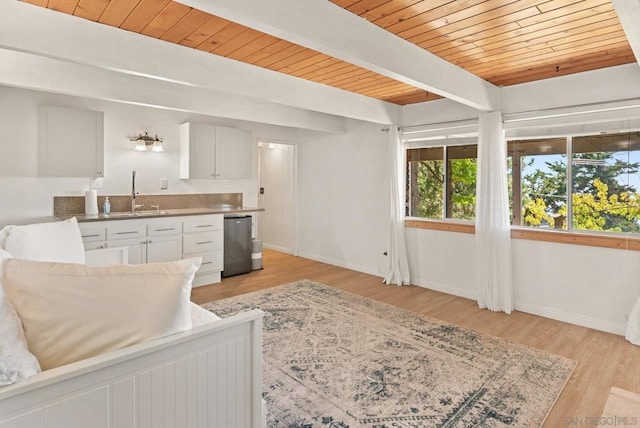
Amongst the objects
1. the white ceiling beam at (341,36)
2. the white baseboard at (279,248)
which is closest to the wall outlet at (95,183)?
the white baseboard at (279,248)

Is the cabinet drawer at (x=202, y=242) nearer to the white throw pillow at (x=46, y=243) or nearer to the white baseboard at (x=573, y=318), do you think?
the white throw pillow at (x=46, y=243)

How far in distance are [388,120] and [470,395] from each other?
3374mm

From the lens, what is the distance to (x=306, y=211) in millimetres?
6590

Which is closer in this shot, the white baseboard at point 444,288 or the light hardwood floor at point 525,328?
the light hardwood floor at point 525,328

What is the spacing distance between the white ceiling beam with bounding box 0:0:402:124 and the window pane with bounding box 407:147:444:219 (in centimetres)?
168

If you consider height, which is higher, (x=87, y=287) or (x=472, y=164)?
(x=472, y=164)

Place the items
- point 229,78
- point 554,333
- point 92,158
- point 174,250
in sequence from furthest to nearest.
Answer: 1. point 174,250
2. point 92,158
3. point 554,333
4. point 229,78

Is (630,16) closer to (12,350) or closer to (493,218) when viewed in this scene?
(493,218)

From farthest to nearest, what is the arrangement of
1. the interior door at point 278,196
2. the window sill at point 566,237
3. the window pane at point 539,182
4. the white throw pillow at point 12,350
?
the interior door at point 278,196
the window pane at point 539,182
the window sill at point 566,237
the white throw pillow at point 12,350

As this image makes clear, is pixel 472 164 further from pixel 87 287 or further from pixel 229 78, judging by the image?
pixel 87 287

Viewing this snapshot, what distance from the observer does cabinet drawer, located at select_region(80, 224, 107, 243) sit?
3.86 m

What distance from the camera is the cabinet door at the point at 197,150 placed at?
502 centimetres

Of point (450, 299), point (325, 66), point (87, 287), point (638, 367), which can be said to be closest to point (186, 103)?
point (325, 66)

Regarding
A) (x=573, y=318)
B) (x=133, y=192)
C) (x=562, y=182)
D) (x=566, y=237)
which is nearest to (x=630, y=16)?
(x=562, y=182)
